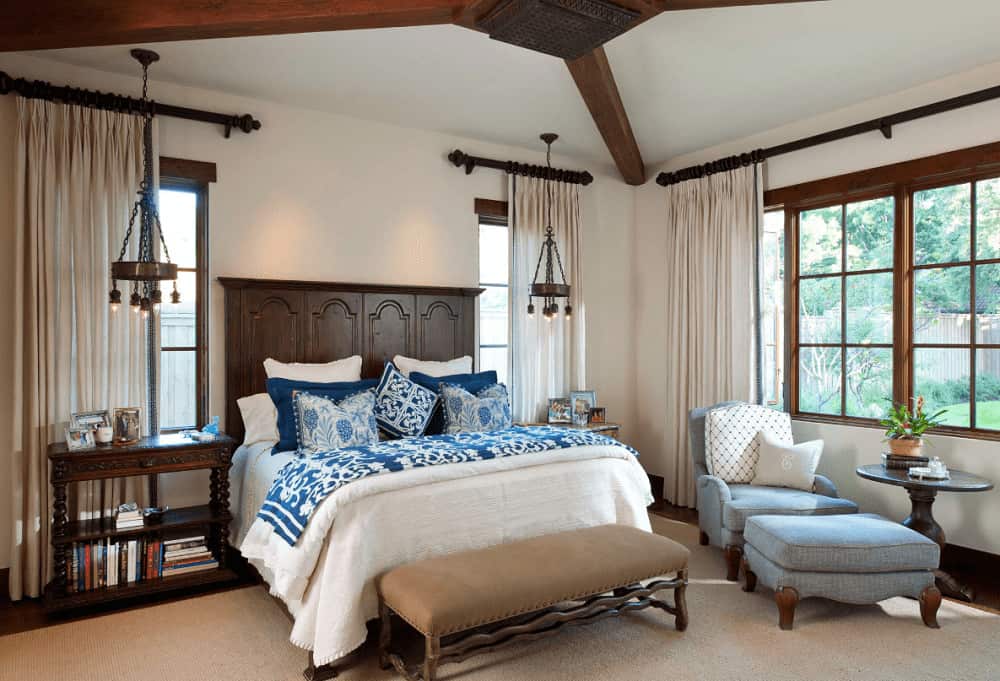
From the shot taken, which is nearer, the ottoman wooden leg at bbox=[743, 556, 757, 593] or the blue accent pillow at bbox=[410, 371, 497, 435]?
the ottoman wooden leg at bbox=[743, 556, 757, 593]

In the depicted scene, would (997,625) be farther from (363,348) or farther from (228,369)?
(228,369)

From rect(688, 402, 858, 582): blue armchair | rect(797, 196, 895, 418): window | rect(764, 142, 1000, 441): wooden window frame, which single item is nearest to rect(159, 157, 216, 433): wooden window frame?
rect(688, 402, 858, 582): blue armchair

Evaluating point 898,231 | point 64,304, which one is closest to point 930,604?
point 898,231

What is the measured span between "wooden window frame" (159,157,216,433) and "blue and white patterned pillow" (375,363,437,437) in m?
1.03

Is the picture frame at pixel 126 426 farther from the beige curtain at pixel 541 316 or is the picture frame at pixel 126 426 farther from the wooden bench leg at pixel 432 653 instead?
the beige curtain at pixel 541 316

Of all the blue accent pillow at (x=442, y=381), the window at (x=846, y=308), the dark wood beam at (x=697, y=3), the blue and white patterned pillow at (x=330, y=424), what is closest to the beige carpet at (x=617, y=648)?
the blue and white patterned pillow at (x=330, y=424)

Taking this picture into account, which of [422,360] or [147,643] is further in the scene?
[422,360]

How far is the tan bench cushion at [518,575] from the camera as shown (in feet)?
8.12

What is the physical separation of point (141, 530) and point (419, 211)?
2.63 meters

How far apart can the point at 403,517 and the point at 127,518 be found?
5.22 feet

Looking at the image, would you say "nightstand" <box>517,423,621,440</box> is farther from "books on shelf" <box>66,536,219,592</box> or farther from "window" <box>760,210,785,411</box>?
"books on shelf" <box>66,536,219,592</box>

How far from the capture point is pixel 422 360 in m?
4.73

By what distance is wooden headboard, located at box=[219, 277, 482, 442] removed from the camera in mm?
4078

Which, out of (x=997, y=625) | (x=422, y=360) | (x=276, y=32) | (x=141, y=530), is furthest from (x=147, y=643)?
(x=997, y=625)
